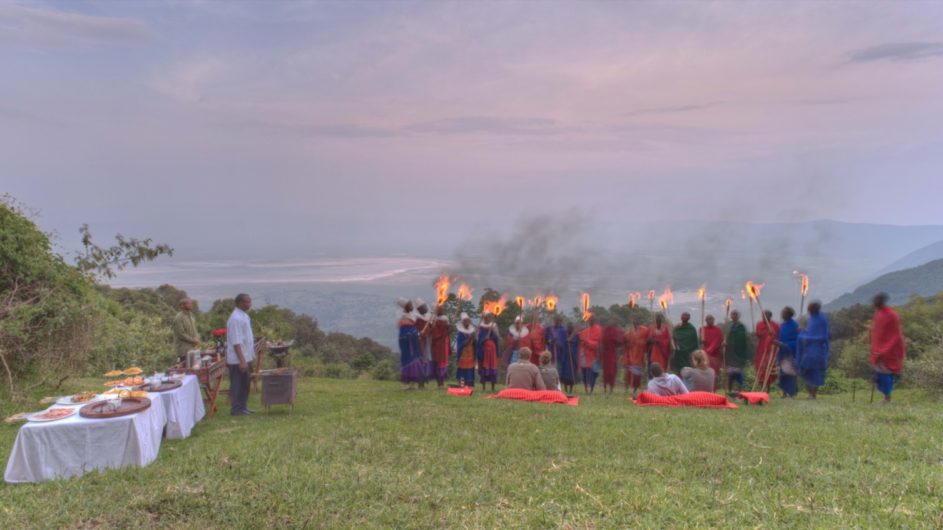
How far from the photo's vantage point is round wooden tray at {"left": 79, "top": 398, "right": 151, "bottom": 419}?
6492mm

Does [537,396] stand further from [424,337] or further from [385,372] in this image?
[385,372]

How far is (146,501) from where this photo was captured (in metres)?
5.17

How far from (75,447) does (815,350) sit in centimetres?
1340

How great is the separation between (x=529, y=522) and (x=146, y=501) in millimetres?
3495

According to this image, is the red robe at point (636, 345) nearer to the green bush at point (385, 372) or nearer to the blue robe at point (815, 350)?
the blue robe at point (815, 350)

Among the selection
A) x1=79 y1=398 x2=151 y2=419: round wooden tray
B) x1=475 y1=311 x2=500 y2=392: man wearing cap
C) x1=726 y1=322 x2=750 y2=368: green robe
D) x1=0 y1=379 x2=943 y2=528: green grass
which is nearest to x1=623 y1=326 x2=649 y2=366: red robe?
x1=726 y1=322 x2=750 y2=368: green robe

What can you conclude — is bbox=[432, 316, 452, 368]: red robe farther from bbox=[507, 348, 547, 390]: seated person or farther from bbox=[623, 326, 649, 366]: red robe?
bbox=[623, 326, 649, 366]: red robe

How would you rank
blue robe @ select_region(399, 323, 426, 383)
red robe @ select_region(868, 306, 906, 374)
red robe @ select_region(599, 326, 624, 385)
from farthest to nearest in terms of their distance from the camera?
red robe @ select_region(599, 326, 624, 385), blue robe @ select_region(399, 323, 426, 383), red robe @ select_region(868, 306, 906, 374)

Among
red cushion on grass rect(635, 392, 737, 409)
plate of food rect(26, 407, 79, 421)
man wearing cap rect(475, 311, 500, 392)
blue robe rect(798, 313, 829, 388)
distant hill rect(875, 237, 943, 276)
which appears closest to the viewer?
plate of food rect(26, 407, 79, 421)

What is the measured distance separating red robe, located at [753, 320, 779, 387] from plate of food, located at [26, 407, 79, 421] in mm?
13473

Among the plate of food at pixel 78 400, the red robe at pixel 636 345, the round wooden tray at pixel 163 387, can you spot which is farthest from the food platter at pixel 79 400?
the red robe at pixel 636 345

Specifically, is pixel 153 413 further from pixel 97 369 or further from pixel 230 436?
pixel 97 369

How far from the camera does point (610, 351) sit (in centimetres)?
1505

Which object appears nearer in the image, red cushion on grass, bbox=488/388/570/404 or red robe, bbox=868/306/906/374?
red robe, bbox=868/306/906/374
